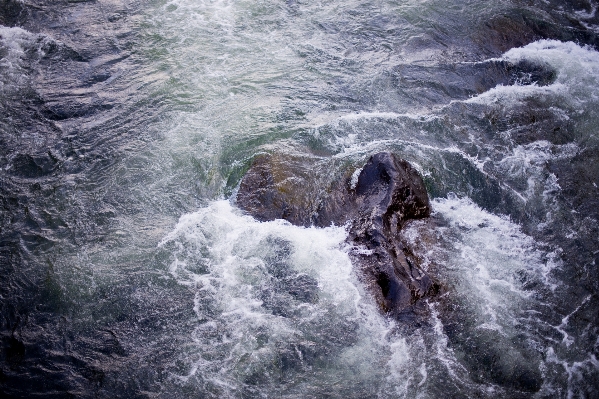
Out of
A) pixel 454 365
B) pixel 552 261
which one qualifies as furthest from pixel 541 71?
pixel 454 365

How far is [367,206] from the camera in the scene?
699 cm

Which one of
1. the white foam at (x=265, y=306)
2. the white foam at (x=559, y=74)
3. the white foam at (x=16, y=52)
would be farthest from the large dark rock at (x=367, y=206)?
the white foam at (x=16, y=52)

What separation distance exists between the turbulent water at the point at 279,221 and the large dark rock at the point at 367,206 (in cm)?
22

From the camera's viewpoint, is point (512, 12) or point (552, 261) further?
point (512, 12)

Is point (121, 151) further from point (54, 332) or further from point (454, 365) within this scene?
point (454, 365)

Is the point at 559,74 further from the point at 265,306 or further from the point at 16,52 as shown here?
the point at 16,52

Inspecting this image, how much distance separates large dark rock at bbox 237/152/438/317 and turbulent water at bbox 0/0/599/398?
217mm

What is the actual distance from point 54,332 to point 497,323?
18.1 ft

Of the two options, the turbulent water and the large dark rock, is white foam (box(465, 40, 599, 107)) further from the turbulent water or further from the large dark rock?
the large dark rock

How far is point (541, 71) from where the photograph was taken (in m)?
9.50

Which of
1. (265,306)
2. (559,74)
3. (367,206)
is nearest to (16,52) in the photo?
(265,306)

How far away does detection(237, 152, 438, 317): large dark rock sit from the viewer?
245 inches

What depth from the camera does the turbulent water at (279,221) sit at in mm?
5781

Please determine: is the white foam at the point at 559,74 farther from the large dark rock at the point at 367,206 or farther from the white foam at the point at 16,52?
the white foam at the point at 16,52
